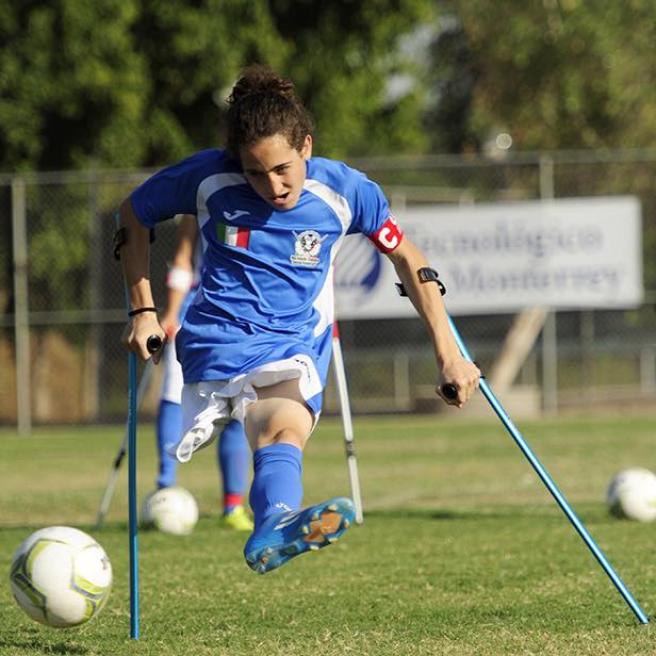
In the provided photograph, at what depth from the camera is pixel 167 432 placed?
27.9 feet

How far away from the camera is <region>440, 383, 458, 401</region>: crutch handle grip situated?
4668mm

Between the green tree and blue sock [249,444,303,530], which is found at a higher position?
the green tree

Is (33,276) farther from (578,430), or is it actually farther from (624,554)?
(624,554)

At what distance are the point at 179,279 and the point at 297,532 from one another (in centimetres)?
408

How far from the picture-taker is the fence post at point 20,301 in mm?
18031

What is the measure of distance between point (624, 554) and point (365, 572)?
1213 millimetres

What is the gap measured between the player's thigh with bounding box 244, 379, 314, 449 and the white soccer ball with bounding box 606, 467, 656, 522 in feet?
11.8

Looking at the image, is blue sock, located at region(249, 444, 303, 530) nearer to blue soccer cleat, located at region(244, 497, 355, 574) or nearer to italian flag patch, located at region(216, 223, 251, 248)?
blue soccer cleat, located at region(244, 497, 355, 574)

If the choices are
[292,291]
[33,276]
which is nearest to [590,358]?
[33,276]

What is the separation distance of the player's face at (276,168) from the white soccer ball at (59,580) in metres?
1.27

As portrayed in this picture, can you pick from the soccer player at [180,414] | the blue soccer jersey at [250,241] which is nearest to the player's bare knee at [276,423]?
the blue soccer jersey at [250,241]

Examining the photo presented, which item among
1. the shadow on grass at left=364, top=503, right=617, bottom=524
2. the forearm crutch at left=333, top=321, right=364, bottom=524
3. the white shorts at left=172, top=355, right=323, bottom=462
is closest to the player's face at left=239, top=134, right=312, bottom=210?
the white shorts at left=172, top=355, right=323, bottom=462

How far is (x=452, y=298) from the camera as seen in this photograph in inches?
687

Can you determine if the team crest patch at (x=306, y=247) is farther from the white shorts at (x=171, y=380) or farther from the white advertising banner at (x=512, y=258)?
the white advertising banner at (x=512, y=258)
